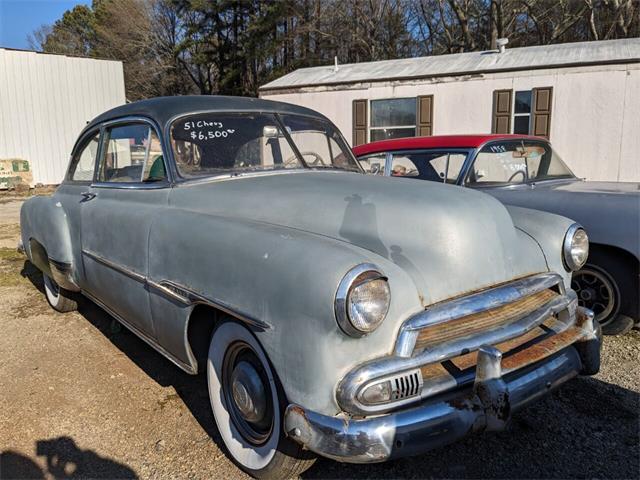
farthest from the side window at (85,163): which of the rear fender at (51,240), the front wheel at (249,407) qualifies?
the front wheel at (249,407)

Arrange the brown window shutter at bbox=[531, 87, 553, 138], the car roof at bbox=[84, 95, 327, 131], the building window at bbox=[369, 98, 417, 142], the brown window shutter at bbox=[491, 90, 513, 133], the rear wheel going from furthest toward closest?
the building window at bbox=[369, 98, 417, 142]
the brown window shutter at bbox=[491, 90, 513, 133]
the brown window shutter at bbox=[531, 87, 553, 138]
the rear wheel
the car roof at bbox=[84, 95, 327, 131]

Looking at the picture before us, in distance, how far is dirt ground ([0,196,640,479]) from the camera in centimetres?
240

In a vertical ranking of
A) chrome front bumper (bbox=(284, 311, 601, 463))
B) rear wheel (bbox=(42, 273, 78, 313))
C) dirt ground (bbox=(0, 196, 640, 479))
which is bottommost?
dirt ground (bbox=(0, 196, 640, 479))

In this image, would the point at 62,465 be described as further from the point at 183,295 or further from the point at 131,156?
the point at 131,156

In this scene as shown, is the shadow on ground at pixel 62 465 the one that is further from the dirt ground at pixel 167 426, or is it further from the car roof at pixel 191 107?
the car roof at pixel 191 107

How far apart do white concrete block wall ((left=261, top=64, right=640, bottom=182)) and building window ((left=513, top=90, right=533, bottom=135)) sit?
0.58ft

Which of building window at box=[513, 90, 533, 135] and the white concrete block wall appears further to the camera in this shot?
building window at box=[513, 90, 533, 135]

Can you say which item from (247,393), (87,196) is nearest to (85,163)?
(87,196)

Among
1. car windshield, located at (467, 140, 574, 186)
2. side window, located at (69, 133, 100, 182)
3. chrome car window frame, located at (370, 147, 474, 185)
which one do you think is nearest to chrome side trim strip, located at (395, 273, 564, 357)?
chrome car window frame, located at (370, 147, 474, 185)

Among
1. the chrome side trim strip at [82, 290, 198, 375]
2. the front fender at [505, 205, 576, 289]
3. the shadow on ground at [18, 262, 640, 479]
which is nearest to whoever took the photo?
the shadow on ground at [18, 262, 640, 479]

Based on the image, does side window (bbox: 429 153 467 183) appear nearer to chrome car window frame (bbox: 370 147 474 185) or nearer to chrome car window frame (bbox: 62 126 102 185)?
chrome car window frame (bbox: 370 147 474 185)

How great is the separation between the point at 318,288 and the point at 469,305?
0.69m

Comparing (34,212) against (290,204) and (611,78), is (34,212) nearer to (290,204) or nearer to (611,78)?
(290,204)

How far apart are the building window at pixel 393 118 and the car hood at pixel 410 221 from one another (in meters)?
9.15
